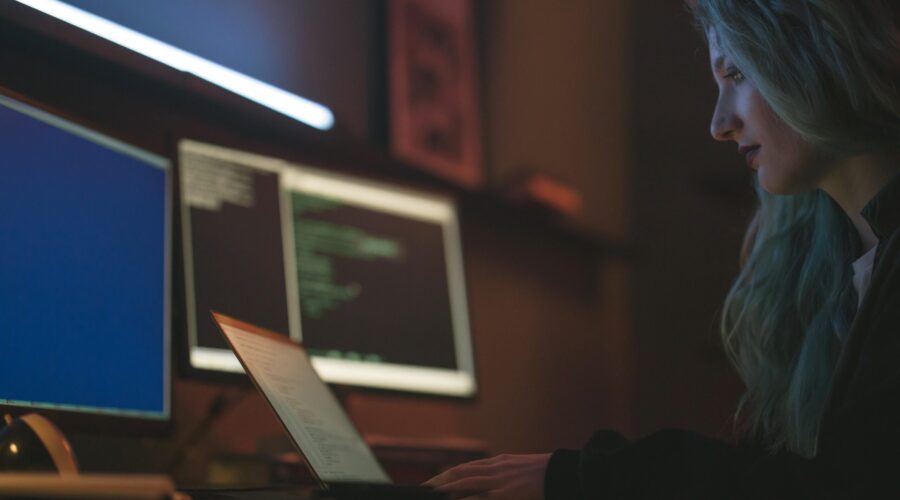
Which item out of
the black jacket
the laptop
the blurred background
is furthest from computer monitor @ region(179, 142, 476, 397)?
the black jacket

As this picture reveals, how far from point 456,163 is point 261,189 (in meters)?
0.78

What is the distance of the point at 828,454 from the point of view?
835 mm

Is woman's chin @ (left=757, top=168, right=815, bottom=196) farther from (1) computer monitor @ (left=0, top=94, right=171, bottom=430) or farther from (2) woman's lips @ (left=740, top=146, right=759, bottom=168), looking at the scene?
(1) computer monitor @ (left=0, top=94, right=171, bottom=430)

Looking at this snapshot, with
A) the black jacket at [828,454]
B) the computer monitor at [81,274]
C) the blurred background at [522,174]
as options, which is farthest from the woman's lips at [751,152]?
the computer monitor at [81,274]

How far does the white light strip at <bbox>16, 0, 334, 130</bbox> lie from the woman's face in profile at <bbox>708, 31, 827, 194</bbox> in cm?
73

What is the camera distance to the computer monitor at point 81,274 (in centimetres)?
100

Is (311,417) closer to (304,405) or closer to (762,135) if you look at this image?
(304,405)

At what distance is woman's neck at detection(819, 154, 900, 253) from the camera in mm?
1161

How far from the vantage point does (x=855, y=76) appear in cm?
107

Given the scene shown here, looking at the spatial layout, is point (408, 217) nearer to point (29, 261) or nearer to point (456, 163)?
point (456, 163)

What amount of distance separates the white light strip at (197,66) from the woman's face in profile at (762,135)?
0.73 metres

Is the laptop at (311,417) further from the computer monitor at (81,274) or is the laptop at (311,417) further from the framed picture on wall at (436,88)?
the framed picture on wall at (436,88)

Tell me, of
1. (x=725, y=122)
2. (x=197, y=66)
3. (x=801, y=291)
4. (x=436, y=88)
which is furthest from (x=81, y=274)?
(x=436, y=88)

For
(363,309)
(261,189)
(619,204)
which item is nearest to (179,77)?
(261,189)
